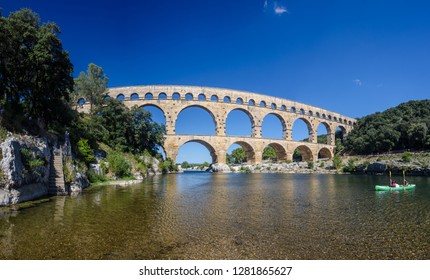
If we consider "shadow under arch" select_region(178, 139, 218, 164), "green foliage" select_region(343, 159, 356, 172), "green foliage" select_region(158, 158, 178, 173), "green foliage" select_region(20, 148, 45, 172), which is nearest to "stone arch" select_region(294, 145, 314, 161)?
"green foliage" select_region(343, 159, 356, 172)

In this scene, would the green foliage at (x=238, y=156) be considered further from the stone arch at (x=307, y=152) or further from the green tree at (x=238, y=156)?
the stone arch at (x=307, y=152)

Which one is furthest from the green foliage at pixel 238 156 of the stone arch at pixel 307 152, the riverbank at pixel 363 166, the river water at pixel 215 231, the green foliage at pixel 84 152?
the river water at pixel 215 231

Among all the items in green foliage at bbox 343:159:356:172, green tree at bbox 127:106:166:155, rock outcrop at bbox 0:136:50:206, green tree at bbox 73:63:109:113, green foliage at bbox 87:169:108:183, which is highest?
green tree at bbox 73:63:109:113

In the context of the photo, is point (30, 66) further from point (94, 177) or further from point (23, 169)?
point (94, 177)

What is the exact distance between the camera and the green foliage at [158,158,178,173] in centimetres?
3809

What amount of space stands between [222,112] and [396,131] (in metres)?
30.0

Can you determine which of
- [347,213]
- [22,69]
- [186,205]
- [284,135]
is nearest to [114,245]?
[186,205]

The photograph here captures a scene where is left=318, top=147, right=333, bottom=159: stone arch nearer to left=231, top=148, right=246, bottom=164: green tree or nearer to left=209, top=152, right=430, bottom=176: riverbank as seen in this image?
left=209, top=152, right=430, bottom=176: riverbank

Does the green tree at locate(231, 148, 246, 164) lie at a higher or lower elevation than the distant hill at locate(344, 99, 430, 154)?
lower

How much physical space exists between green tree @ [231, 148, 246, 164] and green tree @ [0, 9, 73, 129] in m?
71.4

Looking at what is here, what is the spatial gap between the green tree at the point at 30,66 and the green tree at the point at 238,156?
234 feet

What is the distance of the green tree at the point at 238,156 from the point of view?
8381 cm

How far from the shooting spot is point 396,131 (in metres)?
41.7

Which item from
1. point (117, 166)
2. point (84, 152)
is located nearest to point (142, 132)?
point (117, 166)
